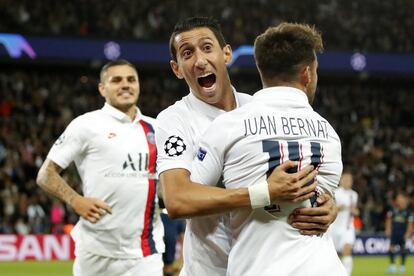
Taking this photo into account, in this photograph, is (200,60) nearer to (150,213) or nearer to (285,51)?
(285,51)

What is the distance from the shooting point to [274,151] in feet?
11.0

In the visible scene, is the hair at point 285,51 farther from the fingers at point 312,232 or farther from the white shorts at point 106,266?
the white shorts at point 106,266

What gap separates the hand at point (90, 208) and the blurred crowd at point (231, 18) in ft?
64.3

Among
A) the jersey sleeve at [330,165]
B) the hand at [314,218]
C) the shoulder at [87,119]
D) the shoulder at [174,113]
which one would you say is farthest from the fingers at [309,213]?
the shoulder at [87,119]

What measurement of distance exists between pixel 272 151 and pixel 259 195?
0.65 feet

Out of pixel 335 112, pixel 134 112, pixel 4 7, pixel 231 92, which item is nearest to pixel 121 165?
pixel 134 112

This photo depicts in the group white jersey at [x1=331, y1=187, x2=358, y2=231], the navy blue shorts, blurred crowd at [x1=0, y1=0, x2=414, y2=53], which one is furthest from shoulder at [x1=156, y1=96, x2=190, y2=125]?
blurred crowd at [x1=0, y1=0, x2=414, y2=53]

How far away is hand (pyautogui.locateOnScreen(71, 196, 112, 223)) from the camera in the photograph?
586cm

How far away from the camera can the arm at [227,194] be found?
131 inches

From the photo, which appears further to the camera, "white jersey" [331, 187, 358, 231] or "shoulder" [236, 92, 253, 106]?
"white jersey" [331, 187, 358, 231]

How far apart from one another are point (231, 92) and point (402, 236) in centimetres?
1469

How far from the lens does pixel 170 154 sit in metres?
3.60

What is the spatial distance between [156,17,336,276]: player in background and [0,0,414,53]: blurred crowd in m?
21.4

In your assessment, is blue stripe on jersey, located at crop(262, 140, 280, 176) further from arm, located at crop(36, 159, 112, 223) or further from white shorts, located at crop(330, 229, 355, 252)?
Answer: white shorts, located at crop(330, 229, 355, 252)
